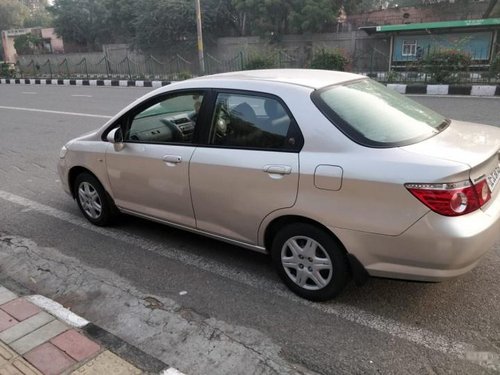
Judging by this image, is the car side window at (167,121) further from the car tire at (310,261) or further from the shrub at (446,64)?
the shrub at (446,64)

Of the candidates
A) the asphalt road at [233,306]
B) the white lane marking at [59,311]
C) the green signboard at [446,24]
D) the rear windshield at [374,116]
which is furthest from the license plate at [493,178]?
the green signboard at [446,24]

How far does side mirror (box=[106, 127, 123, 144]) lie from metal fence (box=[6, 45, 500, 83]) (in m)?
13.5

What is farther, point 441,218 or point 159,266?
point 159,266

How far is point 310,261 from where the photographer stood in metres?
3.16

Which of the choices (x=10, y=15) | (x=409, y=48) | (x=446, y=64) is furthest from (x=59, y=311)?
(x=10, y=15)

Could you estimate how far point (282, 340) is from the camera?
287 cm

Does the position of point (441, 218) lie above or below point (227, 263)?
above

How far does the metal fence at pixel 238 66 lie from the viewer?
50.9 feet

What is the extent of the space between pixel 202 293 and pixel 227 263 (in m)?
0.50

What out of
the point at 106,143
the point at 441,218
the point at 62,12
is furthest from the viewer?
the point at 62,12

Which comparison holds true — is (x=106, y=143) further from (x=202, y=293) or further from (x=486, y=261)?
(x=486, y=261)

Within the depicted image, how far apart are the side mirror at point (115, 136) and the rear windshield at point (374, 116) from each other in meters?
1.86

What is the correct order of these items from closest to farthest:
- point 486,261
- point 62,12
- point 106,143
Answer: point 486,261 < point 106,143 < point 62,12

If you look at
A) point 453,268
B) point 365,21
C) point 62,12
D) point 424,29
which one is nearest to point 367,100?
point 453,268
